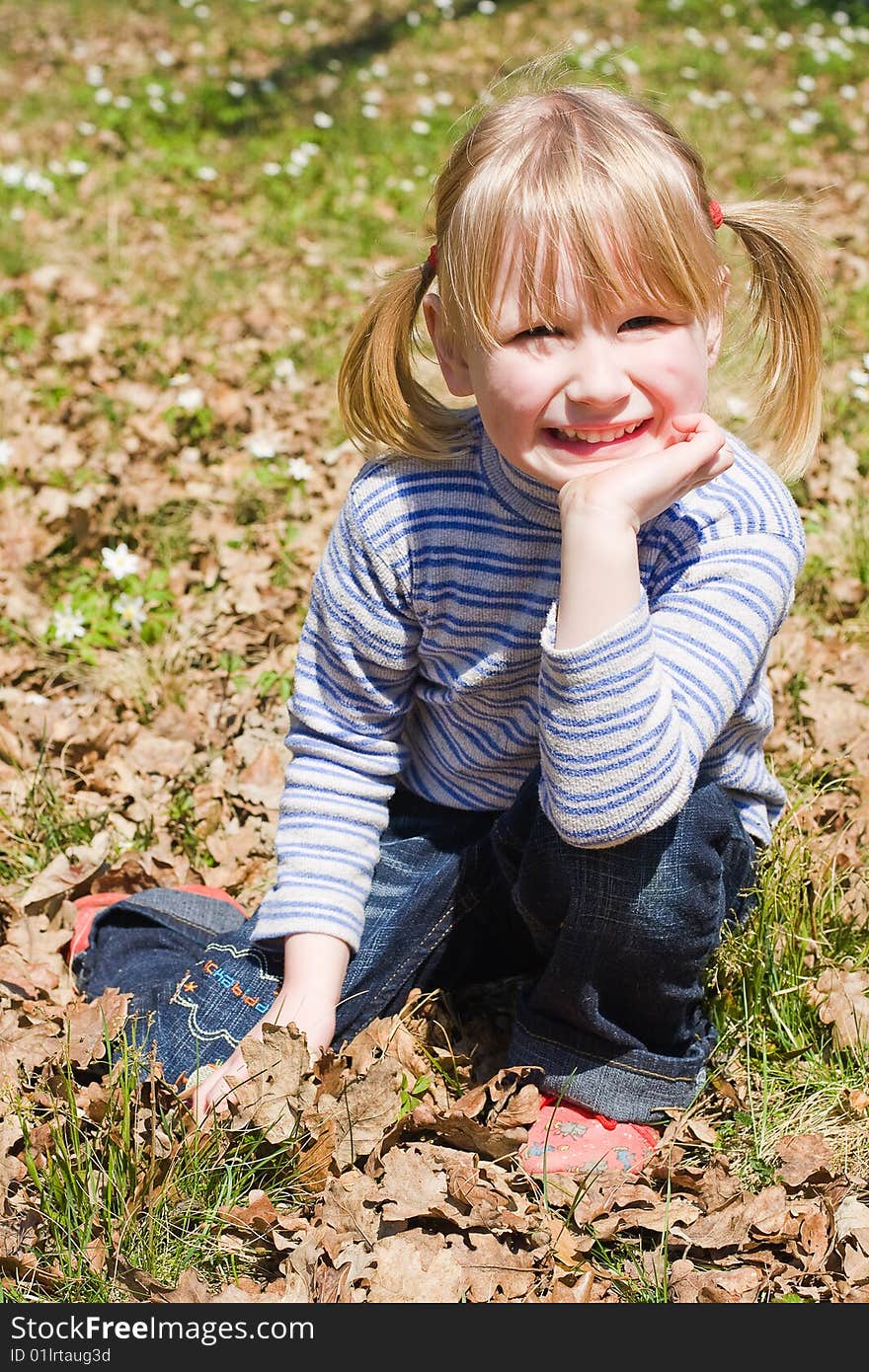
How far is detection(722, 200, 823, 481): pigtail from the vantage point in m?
2.26

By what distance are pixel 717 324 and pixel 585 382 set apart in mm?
359

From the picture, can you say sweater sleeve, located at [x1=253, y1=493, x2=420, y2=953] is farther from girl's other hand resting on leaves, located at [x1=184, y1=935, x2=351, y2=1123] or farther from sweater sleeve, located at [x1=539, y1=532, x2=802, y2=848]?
sweater sleeve, located at [x1=539, y1=532, x2=802, y2=848]

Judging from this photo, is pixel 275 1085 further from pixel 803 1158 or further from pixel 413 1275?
pixel 803 1158

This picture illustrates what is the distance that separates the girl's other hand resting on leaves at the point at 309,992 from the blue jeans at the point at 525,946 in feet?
0.18

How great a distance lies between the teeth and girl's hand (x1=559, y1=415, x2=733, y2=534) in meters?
0.04

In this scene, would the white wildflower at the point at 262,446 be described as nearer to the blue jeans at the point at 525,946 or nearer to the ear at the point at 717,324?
the blue jeans at the point at 525,946

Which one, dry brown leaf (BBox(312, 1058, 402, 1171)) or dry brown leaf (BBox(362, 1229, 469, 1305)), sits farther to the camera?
dry brown leaf (BBox(312, 1058, 402, 1171))

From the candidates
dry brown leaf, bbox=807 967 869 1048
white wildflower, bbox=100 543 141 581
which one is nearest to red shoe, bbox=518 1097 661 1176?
dry brown leaf, bbox=807 967 869 1048

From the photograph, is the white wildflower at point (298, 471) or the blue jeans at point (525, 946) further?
the white wildflower at point (298, 471)

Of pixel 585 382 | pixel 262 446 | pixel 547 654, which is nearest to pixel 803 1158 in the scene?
pixel 547 654

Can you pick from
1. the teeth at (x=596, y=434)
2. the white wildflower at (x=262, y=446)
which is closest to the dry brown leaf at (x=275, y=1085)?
the teeth at (x=596, y=434)

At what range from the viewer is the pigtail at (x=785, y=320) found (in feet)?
7.41

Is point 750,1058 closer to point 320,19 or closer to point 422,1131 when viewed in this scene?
point 422,1131

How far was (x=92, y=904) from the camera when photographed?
108 inches
